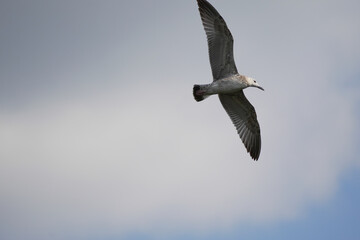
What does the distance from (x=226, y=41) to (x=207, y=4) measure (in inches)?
49.0

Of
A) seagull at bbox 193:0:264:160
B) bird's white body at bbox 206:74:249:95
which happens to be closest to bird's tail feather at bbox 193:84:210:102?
seagull at bbox 193:0:264:160

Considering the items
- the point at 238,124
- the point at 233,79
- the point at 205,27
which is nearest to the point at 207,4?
the point at 205,27

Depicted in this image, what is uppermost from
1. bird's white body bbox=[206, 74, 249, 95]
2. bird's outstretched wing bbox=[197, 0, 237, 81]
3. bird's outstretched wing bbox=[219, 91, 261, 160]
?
bird's outstretched wing bbox=[197, 0, 237, 81]

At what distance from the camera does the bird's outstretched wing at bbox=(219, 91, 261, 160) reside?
73.1ft

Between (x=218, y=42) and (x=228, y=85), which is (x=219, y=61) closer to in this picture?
(x=218, y=42)

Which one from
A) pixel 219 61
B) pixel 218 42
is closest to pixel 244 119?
pixel 219 61

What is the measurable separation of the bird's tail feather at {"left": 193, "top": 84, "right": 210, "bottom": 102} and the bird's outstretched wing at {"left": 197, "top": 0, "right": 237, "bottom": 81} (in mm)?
386

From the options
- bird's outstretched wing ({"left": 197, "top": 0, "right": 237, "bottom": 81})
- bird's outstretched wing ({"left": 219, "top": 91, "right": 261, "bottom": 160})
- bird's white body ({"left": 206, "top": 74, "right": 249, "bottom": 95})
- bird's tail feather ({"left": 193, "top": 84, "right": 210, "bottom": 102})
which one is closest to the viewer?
bird's outstretched wing ({"left": 197, "top": 0, "right": 237, "bottom": 81})

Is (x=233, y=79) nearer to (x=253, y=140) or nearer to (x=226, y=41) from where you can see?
(x=226, y=41)

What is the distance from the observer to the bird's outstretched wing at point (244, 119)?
22.3m

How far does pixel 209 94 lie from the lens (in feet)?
70.8

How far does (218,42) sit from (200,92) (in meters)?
1.47

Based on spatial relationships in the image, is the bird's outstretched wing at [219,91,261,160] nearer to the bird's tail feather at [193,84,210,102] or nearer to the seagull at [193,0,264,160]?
the seagull at [193,0,264,160]

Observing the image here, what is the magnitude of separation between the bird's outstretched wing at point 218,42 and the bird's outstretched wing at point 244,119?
1064 millimetres
